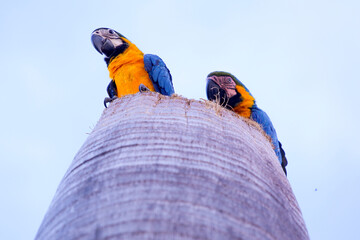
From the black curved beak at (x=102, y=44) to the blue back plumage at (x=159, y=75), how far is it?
0.61 m

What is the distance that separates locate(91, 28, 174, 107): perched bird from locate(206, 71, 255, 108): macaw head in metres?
0.62

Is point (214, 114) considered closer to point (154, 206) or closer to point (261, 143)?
point (261, 143)

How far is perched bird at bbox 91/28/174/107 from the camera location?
4746 millimetres

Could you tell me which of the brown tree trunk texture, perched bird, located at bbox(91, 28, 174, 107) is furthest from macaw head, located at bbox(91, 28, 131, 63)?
the brown tree trunk texture

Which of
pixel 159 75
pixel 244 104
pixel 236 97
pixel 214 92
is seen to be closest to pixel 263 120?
pixel 244 104

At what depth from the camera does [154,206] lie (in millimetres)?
1735

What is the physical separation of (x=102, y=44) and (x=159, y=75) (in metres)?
1.04

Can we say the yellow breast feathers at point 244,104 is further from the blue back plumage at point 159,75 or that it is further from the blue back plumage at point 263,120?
the blue back plumage at point 159,75

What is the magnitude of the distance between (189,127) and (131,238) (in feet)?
2.90

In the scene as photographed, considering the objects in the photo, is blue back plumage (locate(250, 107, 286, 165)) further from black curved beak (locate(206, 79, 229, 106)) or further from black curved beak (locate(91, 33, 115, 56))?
black curved beak (locate(91, 33, 115, 56))

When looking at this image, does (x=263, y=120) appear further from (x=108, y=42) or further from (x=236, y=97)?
(x=108, y=42)

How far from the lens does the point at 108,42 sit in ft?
17.4

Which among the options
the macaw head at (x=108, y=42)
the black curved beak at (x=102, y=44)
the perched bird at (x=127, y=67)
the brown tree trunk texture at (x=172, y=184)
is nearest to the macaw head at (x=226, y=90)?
the perched bird at (x=127, y=67)

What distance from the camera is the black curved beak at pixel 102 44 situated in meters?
5.29
